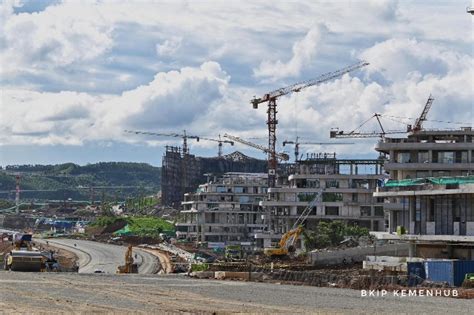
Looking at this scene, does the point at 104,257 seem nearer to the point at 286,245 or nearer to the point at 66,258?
the point at 66,258

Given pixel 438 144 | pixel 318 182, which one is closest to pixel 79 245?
pixel 318 182

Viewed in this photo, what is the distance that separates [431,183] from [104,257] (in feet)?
269

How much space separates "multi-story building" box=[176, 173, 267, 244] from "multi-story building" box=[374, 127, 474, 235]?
72272mm

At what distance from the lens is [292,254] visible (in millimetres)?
99125

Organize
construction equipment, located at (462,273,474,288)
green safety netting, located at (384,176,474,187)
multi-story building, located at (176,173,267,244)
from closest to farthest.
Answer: construction equipment, located at (462,273,474,288)
green safety netting, located at (384,176,474,187)
multi-story building, located at (176,173,267,244)

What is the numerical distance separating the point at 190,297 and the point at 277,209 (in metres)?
80.2

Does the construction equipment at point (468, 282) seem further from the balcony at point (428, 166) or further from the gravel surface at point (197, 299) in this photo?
the balcony at point (428, 166)

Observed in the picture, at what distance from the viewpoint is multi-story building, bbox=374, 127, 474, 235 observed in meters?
65.0

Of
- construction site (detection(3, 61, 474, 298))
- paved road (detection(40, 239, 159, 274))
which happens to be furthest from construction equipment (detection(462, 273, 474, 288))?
paved road (detection(40, 239, 159, 274))

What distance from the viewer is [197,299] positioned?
48562 mm

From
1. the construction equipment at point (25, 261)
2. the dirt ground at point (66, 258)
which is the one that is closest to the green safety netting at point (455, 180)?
the construction equipment at point (25, 261)

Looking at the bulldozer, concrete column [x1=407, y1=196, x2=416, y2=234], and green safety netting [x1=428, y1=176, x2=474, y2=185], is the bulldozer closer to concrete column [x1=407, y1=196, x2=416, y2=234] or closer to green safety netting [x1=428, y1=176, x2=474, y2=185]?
concrete column [x1=407, y1=196, x2=416, y2=234]

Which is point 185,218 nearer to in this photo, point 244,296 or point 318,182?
point 318,182

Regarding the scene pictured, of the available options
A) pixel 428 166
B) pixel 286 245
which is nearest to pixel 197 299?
pixel 428 166
